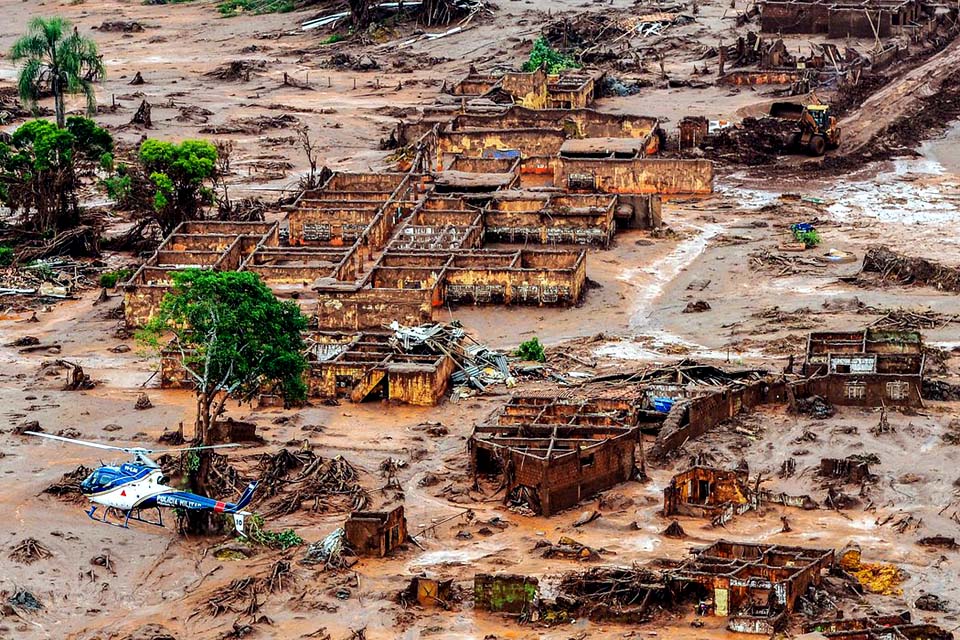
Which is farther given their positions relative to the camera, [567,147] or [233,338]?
[567,147]

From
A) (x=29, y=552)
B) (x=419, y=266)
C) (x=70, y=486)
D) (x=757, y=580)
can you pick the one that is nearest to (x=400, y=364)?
(x=419, y=266)

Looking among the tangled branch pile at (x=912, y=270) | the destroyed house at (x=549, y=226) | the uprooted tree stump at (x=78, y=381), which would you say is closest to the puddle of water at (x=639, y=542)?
the uprooted tree stump at (x=78, y=381)

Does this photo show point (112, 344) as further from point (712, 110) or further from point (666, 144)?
point (712, 110)

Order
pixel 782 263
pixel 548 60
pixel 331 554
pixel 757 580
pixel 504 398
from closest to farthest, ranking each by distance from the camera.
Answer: pixel 757 580 < pixel 331 554 < pixel 504 398 < pixel 782 263 < pixel 548 60

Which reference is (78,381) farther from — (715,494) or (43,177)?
(715,494)

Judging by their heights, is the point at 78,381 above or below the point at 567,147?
below

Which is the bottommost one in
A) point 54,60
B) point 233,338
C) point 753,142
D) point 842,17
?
point 753,142

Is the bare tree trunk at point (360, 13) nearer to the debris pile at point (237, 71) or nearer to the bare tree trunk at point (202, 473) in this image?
the debris pile at point (237, 71)
